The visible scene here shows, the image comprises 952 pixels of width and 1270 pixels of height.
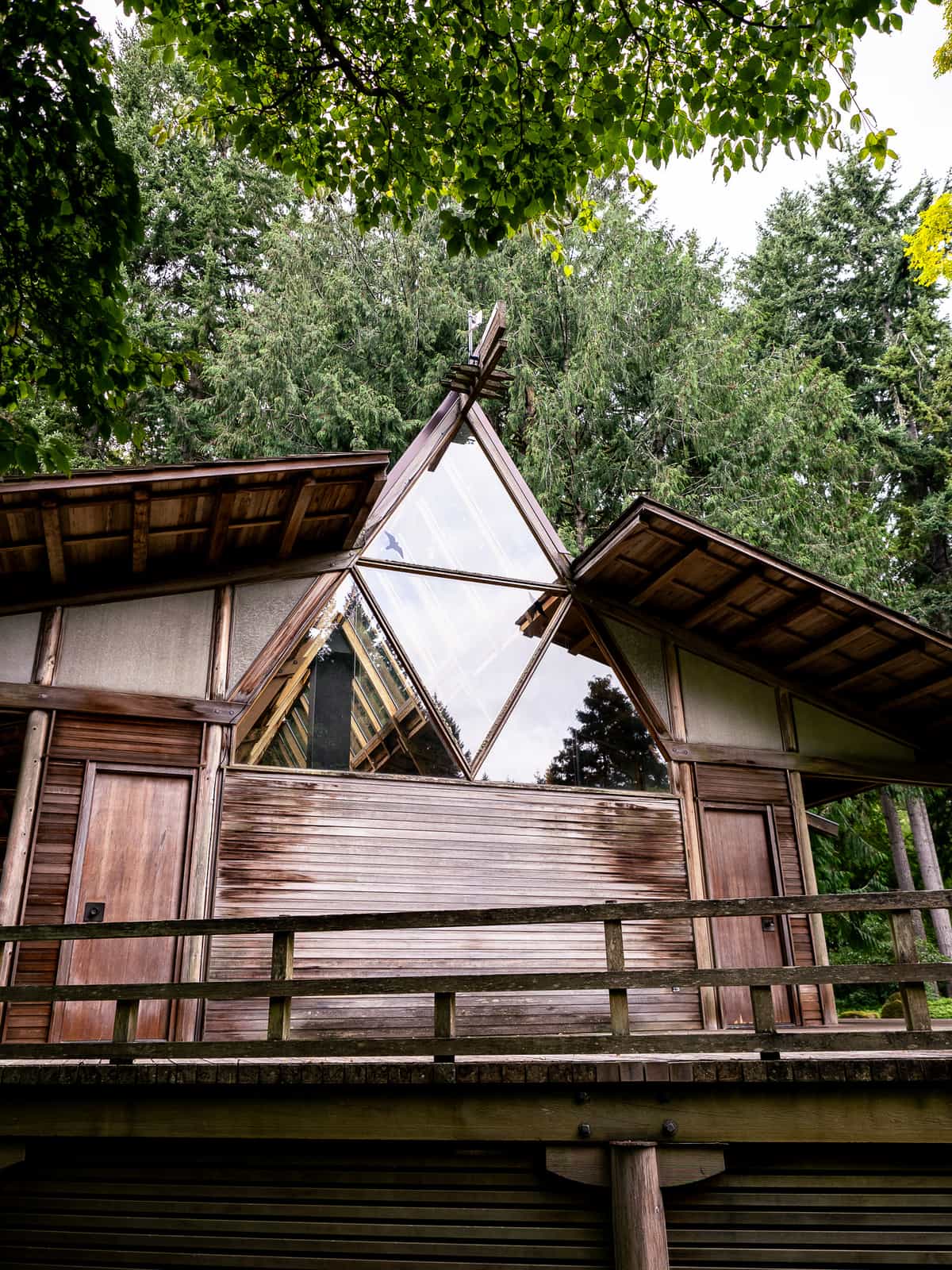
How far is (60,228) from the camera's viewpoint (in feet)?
16.4

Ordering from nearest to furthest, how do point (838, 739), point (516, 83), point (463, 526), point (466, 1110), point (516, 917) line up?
point (466, 1110) → point (516, 917) → point (516, 83) → point (463, 526) → point (838, 739)

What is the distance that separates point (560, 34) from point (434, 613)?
4862 millimetres

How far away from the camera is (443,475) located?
9.73m

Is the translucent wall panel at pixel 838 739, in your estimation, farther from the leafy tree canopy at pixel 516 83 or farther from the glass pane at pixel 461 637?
the leafy tree canopy at pixel 516 83

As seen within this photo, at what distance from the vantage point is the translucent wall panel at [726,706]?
9773 millimetres

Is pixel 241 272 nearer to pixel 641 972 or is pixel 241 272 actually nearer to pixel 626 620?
pixel 626 620

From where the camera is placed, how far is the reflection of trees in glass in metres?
9.17

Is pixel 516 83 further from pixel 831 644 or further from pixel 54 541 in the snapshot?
pixel 831 644

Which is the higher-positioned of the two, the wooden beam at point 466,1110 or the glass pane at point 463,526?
the glass pane at point 463,526

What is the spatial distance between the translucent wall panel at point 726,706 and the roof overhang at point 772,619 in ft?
0.54

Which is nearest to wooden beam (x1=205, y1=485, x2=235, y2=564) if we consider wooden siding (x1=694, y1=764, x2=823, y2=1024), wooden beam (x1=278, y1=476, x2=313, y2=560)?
wooden beam (x1=278, y1=476, x2=313, y2=560)

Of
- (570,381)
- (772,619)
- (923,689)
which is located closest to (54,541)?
(772,619)

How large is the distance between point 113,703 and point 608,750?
14.9 feet

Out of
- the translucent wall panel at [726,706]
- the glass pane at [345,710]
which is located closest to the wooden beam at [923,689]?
the translucent wall panel at [726,706]
